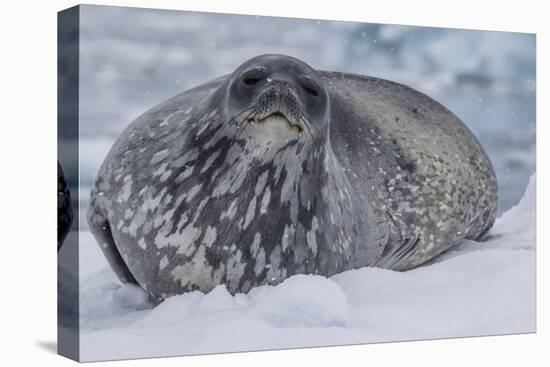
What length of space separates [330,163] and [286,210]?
45 centimetres

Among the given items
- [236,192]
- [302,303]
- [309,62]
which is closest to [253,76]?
[236,192]

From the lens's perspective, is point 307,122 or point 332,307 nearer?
point 307,122

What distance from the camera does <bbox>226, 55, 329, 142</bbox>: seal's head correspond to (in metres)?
4.84

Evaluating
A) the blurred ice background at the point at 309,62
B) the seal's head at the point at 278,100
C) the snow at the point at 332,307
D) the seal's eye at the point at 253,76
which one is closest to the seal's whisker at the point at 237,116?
the seal's head at the point at 278,100

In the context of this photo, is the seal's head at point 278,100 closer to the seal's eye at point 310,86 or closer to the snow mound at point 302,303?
the seal's eye at point 310,86

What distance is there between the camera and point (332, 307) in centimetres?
560

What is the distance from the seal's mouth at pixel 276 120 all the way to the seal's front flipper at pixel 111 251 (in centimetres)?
114

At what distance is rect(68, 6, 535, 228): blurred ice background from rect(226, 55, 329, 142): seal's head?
18.1 inches

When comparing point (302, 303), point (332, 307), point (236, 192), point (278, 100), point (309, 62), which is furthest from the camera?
point (309, 62)

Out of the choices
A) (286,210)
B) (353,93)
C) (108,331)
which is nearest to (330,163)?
(286,210)

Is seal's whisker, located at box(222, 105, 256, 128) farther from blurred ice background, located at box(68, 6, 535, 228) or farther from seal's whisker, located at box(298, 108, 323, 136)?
blurred ice background, located at box(68, 6, 535, 228)

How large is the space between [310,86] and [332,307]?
131cm

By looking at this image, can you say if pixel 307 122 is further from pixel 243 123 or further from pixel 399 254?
pixel 399 254

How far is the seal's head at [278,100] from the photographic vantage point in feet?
15.9
